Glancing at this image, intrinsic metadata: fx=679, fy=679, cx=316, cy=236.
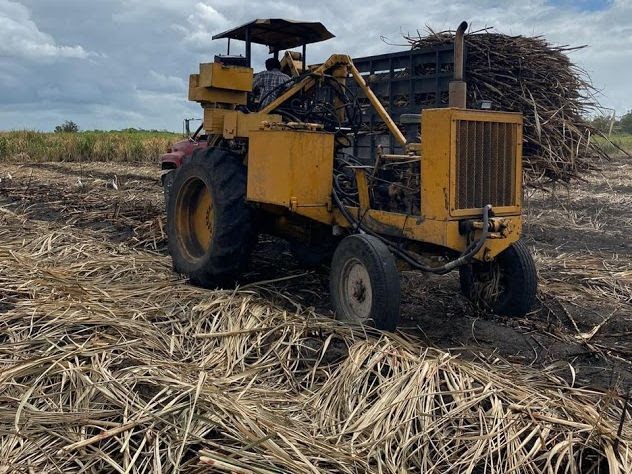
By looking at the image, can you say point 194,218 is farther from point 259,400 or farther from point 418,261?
point 259,400

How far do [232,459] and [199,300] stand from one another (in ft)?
8.28

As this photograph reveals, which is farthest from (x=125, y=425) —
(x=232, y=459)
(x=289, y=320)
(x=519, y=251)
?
(x=519, y=251)

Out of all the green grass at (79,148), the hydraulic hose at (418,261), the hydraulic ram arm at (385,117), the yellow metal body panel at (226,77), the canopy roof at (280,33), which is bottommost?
the hydraulic hose at (418,261)

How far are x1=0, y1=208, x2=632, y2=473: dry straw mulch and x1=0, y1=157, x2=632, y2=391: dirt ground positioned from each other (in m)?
0.51

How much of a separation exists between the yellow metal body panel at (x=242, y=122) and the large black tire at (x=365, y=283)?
140 cm

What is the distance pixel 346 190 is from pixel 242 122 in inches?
46.7

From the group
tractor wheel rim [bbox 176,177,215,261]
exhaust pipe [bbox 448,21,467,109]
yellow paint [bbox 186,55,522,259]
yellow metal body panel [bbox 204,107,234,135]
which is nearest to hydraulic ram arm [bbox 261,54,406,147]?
yellow paint [bbox 186,55,522,259]

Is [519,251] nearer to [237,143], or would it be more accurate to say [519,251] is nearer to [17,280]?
[237,143]

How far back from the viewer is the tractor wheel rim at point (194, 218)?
6379 millimetres

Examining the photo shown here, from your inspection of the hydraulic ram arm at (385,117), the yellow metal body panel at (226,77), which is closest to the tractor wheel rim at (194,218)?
the yellow metal body panel at (226,77)

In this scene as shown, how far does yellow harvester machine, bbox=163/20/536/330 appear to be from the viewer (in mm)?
4559

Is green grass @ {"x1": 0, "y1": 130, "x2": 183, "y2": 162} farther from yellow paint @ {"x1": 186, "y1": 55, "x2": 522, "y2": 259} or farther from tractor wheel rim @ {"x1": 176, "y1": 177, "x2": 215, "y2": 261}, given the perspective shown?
yellow paint @ {"x1": 186, "y1": 55, "x2": 522, "y2": 259}

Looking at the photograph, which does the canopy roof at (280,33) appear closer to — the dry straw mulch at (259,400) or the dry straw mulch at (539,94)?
the dry straw mulch at (539,94)

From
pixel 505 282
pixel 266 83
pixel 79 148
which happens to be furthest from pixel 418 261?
pixel 79 148
